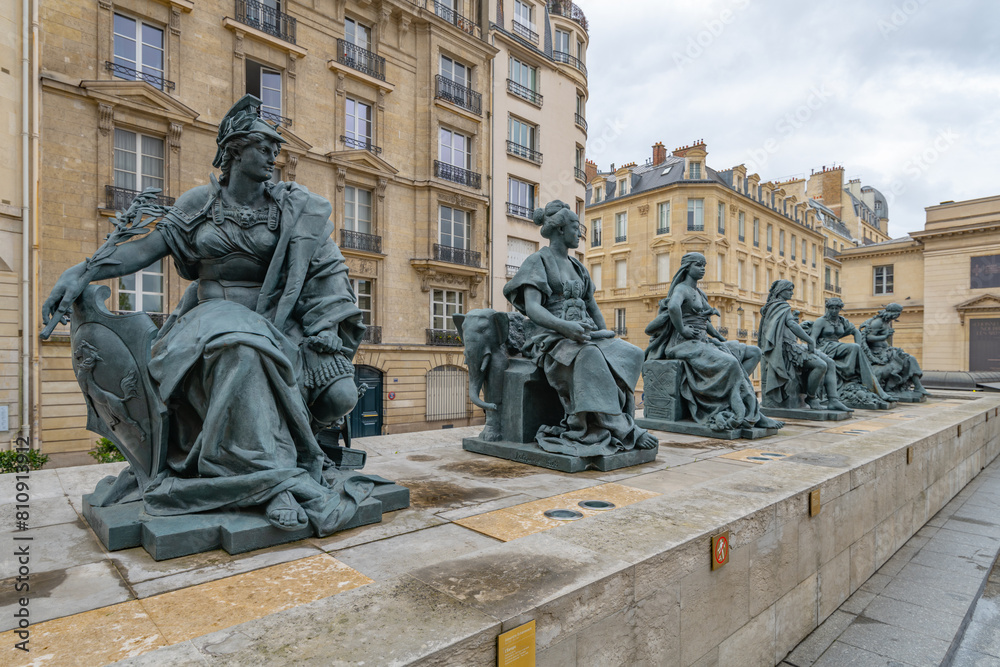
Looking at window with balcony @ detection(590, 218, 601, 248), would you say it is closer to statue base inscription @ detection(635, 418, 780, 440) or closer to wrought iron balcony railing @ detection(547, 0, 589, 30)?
wrought iron balcony railing @ detection(547, 0, 589, 30)

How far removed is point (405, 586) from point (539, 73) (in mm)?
24924

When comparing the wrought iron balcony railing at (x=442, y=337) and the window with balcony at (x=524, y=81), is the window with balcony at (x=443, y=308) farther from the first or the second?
the window with balcony at (x=524, y=81)

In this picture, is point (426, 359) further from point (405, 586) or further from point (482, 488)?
point (405, 586)

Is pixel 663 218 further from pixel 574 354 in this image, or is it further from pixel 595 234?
pixel 574 354

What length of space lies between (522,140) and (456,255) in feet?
21.1

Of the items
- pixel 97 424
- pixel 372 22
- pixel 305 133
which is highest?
pixel 372 22

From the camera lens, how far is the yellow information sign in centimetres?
176

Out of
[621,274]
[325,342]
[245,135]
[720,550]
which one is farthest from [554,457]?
[621,274]

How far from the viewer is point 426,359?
19.1 meters

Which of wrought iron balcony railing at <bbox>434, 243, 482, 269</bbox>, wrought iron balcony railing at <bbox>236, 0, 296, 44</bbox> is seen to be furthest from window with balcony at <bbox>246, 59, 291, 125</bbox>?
wrought iron balcony railing at <bbox>434, 243, 482, 269</bbox>

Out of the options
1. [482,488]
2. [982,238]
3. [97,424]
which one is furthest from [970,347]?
[97,424]

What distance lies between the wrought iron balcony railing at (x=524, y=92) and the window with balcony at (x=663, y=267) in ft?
43.4

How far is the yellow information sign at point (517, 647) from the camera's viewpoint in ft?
5.76

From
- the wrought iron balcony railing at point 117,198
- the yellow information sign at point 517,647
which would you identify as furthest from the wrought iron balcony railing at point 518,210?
the yellow information sign at point 517,647
